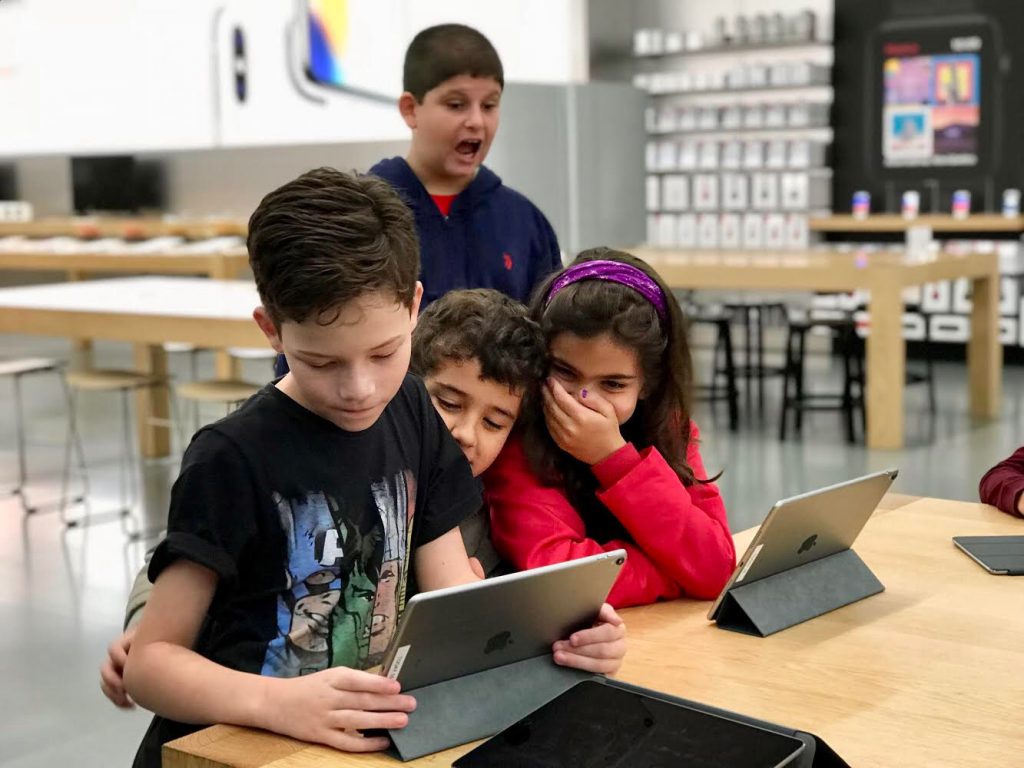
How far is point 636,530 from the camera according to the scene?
5.51ft

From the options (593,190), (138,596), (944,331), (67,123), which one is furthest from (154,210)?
(138,596)

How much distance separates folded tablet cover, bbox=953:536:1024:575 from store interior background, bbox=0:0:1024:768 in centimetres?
293

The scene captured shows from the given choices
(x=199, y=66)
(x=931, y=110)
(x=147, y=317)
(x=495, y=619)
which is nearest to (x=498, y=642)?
(x=495, y=619)

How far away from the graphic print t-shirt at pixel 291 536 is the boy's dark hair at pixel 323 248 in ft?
0.43

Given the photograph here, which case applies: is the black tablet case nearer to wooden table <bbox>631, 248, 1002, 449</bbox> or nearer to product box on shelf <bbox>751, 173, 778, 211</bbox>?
wooden table <bbox>631, 248, 1002, 449</bbox>

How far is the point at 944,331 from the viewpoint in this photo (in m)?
9.28

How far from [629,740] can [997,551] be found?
907mm

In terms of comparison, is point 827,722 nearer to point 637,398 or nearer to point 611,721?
point 611,721

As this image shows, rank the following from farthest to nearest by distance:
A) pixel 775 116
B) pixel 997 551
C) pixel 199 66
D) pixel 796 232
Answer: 1. pixel 199 66
2. pixel 796 232
3. pixel 775 116
4. pixel 997 551

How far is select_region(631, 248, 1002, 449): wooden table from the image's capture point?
6203mm

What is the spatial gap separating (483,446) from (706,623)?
1.13 ft

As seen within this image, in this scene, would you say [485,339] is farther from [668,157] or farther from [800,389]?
[668,157]

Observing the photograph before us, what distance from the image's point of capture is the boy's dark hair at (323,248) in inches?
49.2

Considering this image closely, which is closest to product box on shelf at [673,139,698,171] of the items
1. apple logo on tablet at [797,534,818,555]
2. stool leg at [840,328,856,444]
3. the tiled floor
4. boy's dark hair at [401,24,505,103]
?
the tiled floor
